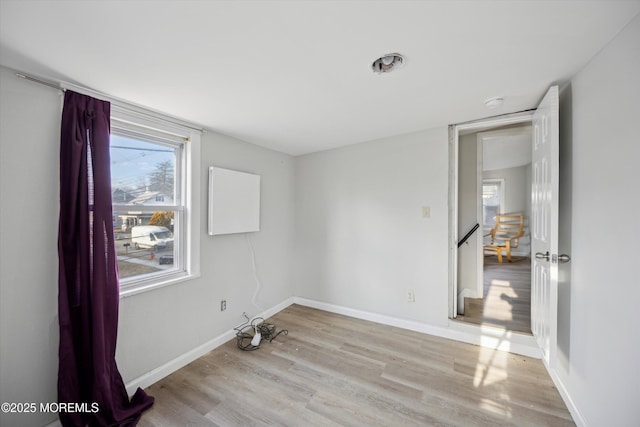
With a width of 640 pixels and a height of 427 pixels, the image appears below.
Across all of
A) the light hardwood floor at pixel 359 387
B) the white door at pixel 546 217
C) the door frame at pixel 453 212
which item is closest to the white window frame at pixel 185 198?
the light hardwood floor at pixel 359 387

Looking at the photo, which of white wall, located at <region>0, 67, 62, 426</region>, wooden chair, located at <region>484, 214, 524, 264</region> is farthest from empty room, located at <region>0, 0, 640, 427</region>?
wooden chair, located at <region>484, 214, 524, 264</region>

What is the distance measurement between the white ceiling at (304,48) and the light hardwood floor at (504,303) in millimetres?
2162

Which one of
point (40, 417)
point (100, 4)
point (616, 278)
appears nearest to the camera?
point (100, 4)

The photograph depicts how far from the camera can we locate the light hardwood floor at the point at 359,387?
1.61 m

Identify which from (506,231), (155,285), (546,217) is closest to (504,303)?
(546,217)

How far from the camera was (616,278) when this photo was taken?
47.1 inches

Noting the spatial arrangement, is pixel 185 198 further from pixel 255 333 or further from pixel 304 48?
pixel 304 48

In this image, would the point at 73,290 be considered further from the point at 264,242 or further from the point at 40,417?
the point at 264,242

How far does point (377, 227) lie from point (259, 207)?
4.76 ft

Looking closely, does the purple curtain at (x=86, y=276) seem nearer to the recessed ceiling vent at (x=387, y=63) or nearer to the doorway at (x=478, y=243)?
the recessed ceiling vent at (x=387, y=63)

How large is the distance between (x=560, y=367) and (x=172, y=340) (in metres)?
3.05

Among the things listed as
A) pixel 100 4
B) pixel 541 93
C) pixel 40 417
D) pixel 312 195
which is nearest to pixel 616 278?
pixel 541 93

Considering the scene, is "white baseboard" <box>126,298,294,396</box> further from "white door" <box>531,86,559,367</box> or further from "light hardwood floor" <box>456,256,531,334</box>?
"white door" <box>531,86,559,367</box>

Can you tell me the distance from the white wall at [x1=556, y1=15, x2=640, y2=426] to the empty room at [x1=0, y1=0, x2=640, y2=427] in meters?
0.01
